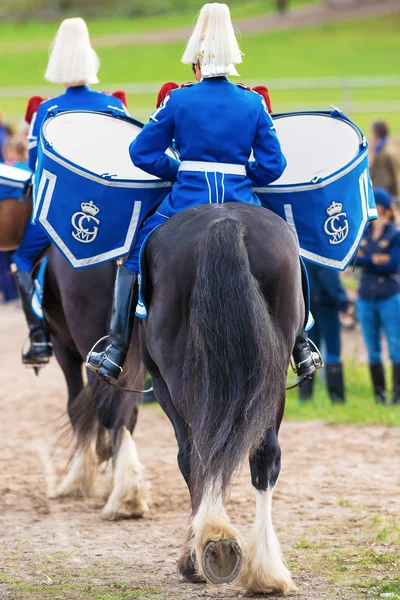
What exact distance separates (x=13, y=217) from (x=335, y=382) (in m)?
4.09

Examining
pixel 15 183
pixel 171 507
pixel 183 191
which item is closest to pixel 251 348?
pixel 183 191

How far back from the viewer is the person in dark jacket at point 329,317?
376 inches

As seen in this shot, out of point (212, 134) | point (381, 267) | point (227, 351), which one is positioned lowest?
point (227, 351)

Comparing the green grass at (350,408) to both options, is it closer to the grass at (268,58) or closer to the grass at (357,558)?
the grass at (357,558)

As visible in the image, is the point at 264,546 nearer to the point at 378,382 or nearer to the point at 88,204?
the point at 88,204

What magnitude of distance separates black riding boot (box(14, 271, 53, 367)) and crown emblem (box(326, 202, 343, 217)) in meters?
2.57

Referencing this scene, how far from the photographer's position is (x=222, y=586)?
5.13m

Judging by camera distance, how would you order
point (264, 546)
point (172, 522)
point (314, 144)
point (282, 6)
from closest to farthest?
point (264, 546), point (314, 144), point (172, 522), point (282, 6)

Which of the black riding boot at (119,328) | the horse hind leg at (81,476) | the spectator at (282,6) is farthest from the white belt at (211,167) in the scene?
the spectator at (282,6)

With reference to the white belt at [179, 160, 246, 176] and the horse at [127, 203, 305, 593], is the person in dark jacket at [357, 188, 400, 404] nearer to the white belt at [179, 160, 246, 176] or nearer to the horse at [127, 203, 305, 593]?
the white belt at [179, 160, 246, 176]

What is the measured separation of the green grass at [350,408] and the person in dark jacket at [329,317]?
166mm

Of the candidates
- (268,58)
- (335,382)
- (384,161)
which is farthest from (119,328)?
(268,58)

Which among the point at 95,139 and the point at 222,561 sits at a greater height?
the point at 95,139

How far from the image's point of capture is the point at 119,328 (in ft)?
18.2
